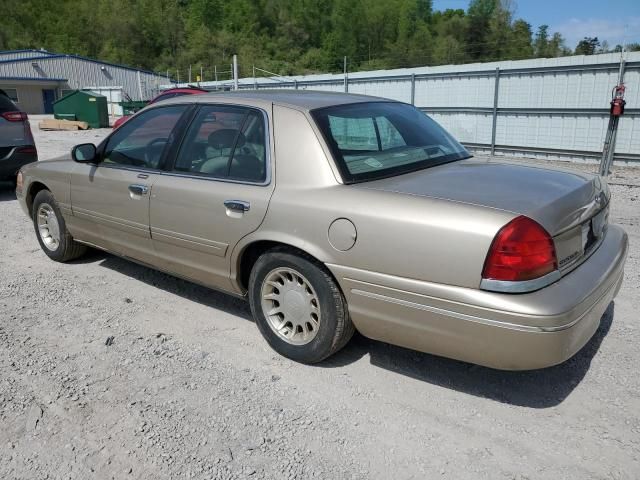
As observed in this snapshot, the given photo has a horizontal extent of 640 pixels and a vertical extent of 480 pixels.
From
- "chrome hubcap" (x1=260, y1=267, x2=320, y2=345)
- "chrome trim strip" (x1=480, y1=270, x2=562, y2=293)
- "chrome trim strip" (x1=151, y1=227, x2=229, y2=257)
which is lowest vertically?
"chrome hubcap" (x1=260, y1=267, x2=320, y2=345)

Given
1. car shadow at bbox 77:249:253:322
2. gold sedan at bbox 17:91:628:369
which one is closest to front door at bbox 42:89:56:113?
car shadow at bbox 77:249:253:322

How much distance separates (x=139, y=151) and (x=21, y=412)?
2101 millimetres

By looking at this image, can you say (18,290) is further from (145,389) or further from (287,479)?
(287,479)

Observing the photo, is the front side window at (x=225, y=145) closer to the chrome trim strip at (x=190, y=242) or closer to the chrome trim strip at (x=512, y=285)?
the chrome trim strip at (x=190, y=242)

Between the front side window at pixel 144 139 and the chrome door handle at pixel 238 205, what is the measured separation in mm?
884

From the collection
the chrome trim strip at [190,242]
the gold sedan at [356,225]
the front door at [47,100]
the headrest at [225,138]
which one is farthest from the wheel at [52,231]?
the front door at [47,100]

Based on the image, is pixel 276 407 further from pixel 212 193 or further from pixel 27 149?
pixel 27 149

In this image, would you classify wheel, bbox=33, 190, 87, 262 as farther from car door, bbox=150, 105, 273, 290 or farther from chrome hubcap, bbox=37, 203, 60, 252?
car door, bbox=150, 105, 273, 290

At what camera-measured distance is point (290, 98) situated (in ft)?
11.8

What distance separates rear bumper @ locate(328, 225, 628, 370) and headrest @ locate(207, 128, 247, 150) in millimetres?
1146

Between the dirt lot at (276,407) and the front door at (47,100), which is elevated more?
the front door at (47,100)

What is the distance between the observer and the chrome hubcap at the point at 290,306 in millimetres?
A: 3182

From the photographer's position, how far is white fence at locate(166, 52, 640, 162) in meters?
12.0

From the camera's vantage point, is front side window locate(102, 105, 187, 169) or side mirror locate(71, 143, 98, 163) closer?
front side window locate(102, 105, 187, 169)
